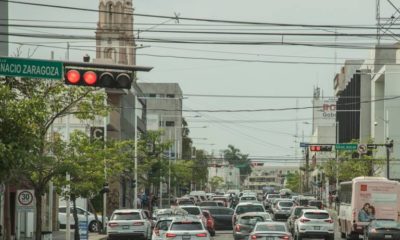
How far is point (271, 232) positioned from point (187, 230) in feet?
9.97

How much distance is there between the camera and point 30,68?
73.9 ft

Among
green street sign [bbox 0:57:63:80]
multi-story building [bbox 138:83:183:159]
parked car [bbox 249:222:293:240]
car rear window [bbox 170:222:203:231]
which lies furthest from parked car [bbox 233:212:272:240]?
multi-story building [bbox 138:83:183:159]

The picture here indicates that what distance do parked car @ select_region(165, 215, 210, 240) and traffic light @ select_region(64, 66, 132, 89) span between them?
37.8ft

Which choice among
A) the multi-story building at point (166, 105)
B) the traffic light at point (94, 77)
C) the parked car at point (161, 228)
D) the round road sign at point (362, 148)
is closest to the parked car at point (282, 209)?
the round road sign at point (362, 148)

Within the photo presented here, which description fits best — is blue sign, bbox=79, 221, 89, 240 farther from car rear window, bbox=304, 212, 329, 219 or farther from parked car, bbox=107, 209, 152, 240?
car rear window, bbox=304, 212, 329, 219

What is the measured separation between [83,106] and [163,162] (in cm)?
5981

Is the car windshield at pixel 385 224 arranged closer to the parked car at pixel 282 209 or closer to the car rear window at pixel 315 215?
the car rear window at pixel 315 215

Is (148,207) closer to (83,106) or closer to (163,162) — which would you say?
(163,162)

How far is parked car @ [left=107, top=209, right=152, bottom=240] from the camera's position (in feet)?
145

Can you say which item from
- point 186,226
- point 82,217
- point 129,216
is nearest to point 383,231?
point 186,226

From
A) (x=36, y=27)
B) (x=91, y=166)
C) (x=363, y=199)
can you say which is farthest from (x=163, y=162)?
(x=36, y=27)

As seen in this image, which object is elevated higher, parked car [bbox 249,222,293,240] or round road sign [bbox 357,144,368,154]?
Result: round road sign [bbox 357,144,368,154]

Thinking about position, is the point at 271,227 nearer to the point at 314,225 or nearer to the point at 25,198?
the point at 25,198

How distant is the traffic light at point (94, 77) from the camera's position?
74.1 ft
